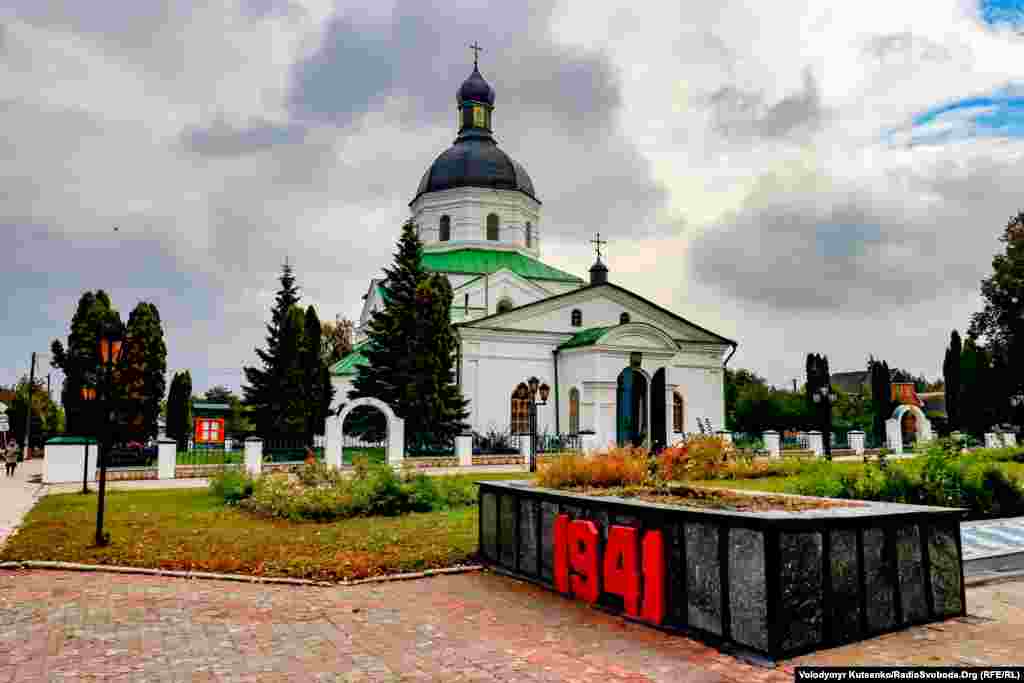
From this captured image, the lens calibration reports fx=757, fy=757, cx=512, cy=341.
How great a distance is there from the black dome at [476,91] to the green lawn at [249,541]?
1396 inches

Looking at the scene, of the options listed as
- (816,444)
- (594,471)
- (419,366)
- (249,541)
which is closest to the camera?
(594,471)

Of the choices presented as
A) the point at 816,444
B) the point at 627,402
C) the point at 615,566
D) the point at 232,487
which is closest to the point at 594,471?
the point at 615,566

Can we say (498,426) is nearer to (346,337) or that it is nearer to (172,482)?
(172,482)

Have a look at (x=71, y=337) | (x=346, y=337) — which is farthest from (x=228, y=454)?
(x=346, y=337)

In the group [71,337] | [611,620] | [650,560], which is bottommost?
[611,620]

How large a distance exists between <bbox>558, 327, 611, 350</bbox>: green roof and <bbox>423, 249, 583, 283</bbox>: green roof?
210 inches

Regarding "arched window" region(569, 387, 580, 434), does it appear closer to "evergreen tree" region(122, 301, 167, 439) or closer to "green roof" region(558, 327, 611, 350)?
"green roof" region(558, 327, 611, 350)

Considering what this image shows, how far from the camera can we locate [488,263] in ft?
132

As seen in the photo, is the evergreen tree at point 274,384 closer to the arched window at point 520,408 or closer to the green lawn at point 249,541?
the arched window at point 520,408

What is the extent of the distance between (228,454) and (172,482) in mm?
4613

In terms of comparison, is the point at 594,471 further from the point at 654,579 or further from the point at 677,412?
the point at 677,412

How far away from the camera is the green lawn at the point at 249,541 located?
883cm

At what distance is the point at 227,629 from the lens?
6.30m

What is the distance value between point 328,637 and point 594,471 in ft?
12.5
